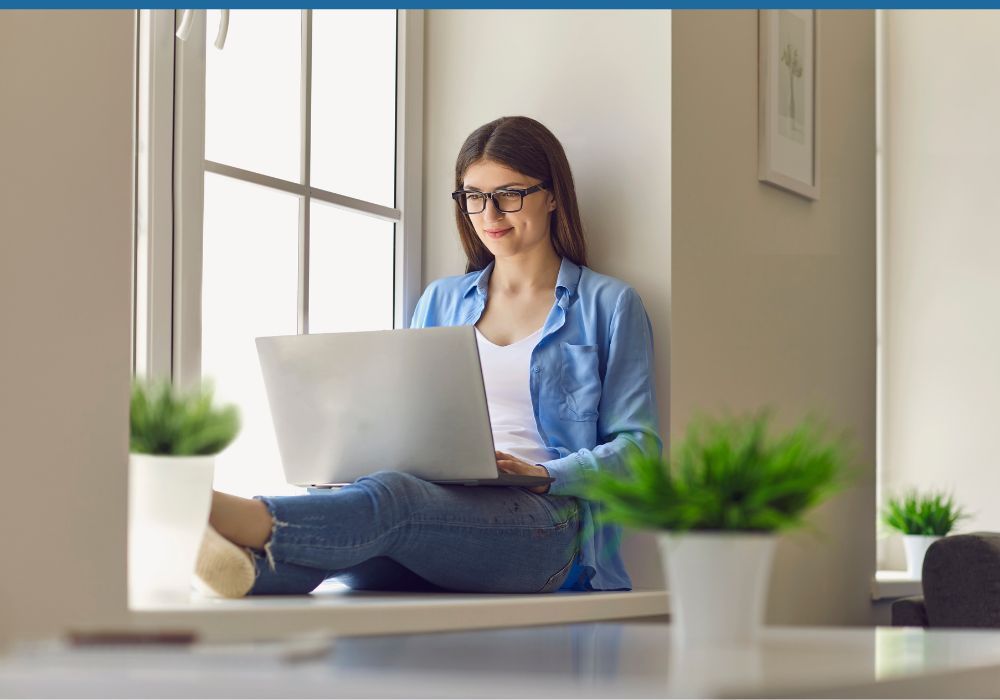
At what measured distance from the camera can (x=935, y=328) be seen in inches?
179

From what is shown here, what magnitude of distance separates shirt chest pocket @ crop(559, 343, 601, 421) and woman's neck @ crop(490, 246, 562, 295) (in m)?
0.20

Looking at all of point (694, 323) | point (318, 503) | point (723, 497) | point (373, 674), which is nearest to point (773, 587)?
point (694, 323)

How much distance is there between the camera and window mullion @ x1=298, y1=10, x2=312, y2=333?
2727mm

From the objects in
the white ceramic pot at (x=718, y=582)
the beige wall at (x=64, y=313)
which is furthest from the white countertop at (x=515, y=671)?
the beige wall at (x=64, y=313)

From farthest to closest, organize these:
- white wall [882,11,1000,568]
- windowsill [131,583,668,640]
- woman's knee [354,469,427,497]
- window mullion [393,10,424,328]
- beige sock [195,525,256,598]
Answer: white wall [882,11,1000,568], window mullion [393,10,424,328], woman's knee [354,469,427,497], beige sock [195,525,256,598], windowsill [131,583,668,640]

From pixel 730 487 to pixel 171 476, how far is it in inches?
35.8

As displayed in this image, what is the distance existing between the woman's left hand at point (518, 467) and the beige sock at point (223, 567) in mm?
568

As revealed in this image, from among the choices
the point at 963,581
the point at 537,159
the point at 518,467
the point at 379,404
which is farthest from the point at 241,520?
the point at 963,581

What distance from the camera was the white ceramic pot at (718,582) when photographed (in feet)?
3.67

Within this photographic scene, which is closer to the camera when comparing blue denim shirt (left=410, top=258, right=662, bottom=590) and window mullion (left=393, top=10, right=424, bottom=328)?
blue denim shirt (left=410, top=258, right=662, bottom=590)

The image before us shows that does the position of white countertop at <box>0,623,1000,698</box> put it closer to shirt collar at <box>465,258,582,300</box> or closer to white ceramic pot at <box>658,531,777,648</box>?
white ceramic pot at <box>658,531,777,648</box>

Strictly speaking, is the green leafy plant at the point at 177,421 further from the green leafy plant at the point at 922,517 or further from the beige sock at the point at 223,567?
the green leafy plant at the point at 922,517

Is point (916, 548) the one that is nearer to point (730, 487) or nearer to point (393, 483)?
point (393, 483)

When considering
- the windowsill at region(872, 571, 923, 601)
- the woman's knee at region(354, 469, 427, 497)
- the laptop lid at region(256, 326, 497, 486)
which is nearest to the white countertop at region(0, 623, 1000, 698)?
the woman's knee at region(354, 469, 427, 497)
